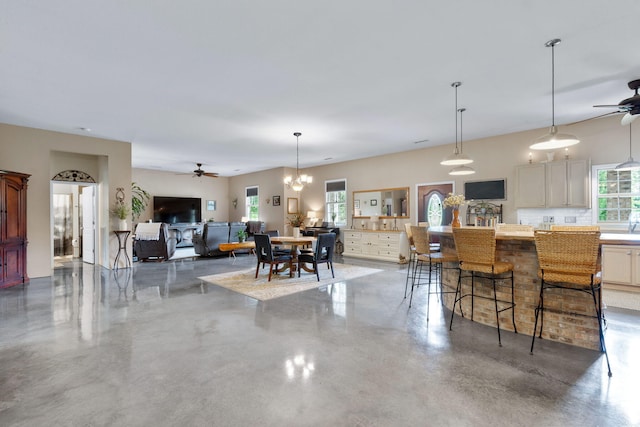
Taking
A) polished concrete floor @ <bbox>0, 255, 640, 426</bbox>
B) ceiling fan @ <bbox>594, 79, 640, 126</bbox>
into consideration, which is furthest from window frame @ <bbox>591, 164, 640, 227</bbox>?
polished concrete floor @ <bbox>0, 255, 640, 426</bbox>

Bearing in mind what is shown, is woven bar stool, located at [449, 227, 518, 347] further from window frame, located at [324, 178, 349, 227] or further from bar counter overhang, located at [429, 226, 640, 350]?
window frame, located at [324, 178, 349, 227]

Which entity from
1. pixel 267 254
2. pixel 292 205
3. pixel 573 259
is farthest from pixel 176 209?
pixel 573 259

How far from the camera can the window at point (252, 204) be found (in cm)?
1159

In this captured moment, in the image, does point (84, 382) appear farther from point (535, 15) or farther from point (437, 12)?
point (535, 15)

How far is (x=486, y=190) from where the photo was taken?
20.9 feet

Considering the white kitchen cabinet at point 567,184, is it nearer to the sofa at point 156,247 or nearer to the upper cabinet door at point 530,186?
the upper cabinet door at point 530,186

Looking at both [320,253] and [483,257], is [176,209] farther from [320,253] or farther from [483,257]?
[483,257]

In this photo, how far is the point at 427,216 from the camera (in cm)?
737

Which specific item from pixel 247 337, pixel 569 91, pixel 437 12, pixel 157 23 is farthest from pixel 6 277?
pixel 569 91

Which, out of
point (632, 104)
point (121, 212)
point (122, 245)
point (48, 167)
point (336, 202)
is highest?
point (632, 104)

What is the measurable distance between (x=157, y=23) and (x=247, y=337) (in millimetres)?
2970

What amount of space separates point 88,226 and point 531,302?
30.2 ft

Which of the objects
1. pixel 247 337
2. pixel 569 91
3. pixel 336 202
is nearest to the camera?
pixel 247 337

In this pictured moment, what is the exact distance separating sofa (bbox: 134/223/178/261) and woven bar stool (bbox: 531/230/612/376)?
753 cm
